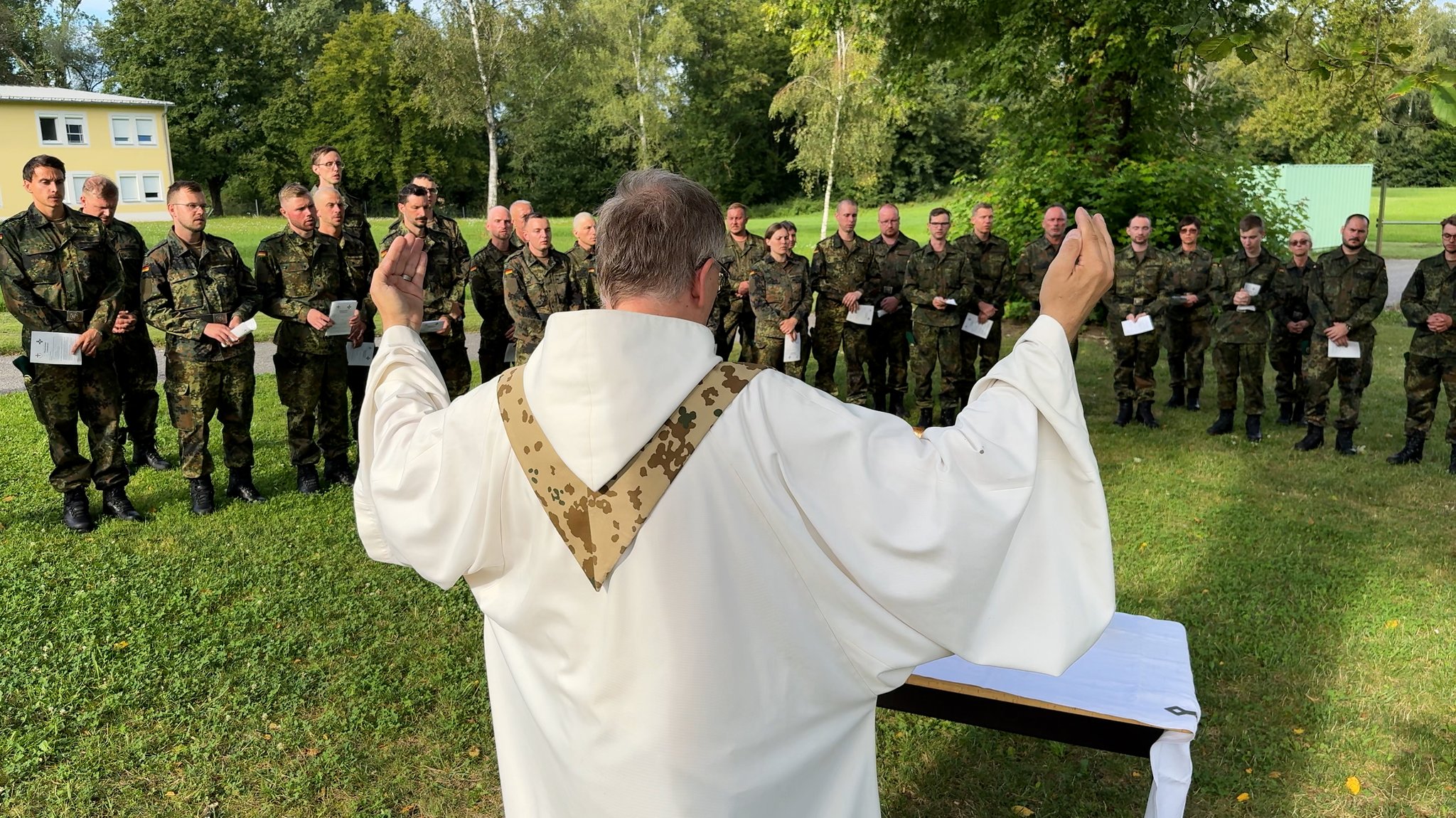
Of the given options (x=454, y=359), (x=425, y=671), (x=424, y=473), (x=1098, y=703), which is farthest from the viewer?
(x=454, y=359)

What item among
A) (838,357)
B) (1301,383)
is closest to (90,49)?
(838,357)

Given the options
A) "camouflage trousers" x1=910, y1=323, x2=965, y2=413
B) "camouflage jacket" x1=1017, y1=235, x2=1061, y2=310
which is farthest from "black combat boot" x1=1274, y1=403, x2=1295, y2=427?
"camouflage trousers" x1=910, y1=323, x2=965, y2=413

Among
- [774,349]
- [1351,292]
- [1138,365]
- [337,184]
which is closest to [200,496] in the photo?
[337,184]

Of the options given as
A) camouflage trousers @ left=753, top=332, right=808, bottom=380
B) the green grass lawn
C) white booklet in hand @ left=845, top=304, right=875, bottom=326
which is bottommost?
the green grass lawn

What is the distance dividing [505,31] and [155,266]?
118ft

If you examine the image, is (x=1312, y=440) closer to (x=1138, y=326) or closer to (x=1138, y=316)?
(x=1138, y=326)

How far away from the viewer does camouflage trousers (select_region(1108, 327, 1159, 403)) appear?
10.8m

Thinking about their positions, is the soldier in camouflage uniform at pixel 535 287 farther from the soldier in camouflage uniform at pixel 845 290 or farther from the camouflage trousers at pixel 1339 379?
the camouflage trousers at pixel 1339 379

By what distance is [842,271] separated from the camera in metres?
11.7

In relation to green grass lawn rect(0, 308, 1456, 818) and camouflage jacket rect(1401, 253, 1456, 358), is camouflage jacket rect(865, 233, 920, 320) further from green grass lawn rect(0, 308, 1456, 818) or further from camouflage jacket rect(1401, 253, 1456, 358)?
camouflage jacket rect(1401, 253, 1456, 358)

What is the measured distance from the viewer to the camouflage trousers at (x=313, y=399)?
8.17m

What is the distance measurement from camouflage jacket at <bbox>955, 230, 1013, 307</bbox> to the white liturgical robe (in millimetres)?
9571

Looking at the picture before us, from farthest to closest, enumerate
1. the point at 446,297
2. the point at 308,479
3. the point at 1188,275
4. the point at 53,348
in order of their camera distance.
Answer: the point at 1188,275 → the point at 446,297 → the point at 308,479 → the point at 53,348

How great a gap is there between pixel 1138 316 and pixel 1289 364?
1610mm
